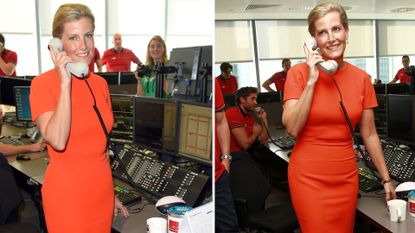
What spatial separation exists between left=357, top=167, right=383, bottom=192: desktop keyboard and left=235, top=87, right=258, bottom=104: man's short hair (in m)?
0.51

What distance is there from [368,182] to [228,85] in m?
0.66

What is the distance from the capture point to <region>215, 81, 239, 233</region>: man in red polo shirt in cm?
148

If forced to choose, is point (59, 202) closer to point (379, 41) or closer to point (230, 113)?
point (230, 113)

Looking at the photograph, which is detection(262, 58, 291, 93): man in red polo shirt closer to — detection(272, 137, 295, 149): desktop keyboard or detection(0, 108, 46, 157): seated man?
detection(272, 137, 295, 149): desktop keyboard

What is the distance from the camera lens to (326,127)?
1.28 m

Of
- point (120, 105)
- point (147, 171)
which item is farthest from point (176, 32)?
point (147, 171)

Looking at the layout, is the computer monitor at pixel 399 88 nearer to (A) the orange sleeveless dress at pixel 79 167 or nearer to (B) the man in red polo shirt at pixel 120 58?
(A) the orange sleeveless dress at pixel 79 167

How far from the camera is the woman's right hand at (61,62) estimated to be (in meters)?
1.03

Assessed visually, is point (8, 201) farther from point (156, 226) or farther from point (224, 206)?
point (224, 206)

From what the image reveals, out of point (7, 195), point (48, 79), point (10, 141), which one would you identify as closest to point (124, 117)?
point (7, 195)

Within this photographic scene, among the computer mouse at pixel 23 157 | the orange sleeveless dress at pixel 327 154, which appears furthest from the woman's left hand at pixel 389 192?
the computer mouse at pixel 23 157

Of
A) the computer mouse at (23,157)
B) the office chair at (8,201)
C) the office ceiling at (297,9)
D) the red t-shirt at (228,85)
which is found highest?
the office ceiling at (297,9)

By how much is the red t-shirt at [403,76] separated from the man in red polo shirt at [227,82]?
2.38 feet

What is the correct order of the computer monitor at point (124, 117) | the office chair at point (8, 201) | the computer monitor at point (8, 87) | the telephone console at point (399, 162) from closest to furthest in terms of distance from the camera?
1. the telephone console at point (399, 162)
2. the office chair at point (8, 201)
3. the computer monitor at point (124, 117)
4. the computer monitor at point (8, 87)
